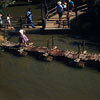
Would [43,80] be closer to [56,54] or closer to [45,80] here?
[45,80]

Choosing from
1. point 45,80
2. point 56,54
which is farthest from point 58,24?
point 45,80

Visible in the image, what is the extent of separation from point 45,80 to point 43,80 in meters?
0.12

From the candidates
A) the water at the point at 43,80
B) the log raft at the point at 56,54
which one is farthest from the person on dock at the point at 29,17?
the water at the point at 43,80

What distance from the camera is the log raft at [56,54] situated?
18.4 metres

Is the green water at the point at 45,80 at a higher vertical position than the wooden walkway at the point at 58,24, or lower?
lower

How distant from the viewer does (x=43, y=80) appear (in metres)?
17.3

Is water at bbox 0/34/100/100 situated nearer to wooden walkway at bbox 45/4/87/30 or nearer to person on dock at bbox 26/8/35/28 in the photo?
wooden walkway at bbox 45/4/87/30

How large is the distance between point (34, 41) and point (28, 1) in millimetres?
14524

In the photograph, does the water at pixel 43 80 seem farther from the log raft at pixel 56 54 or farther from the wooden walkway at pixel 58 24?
the wooden walkway at pixel 58 24

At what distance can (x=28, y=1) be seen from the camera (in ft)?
117

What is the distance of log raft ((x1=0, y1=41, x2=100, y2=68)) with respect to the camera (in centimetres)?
1840

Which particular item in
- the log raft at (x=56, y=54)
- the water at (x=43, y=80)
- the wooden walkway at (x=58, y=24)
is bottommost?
the water at (x=43, y=80)

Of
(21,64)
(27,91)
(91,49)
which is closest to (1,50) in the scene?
(21,64)

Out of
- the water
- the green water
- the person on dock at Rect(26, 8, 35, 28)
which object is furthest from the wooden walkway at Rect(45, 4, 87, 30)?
the water
